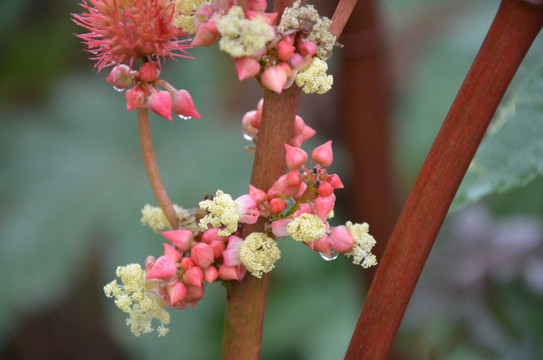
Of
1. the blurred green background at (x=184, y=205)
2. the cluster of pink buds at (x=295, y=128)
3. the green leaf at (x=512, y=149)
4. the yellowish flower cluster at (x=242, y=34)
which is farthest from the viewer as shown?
the blurred green background at (x=184, y=205)

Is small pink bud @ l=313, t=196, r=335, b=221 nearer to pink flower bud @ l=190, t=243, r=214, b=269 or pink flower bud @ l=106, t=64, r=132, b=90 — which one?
pink flower bud @ l=190, t=243, r=214, b=269

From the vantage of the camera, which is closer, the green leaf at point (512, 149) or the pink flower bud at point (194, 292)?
the pink flower bud at point (194, 292)

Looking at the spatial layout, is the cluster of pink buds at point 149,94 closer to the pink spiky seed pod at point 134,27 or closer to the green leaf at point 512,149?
the pink spiky seed pod at point 134,27

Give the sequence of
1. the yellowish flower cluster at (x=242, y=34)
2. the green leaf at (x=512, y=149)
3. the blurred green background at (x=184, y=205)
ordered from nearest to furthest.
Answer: the yellowish flower cluster at (x=242, y=34)
the green leaf at (x=512, y=149)
the blurred green background at (x=184, y=205)

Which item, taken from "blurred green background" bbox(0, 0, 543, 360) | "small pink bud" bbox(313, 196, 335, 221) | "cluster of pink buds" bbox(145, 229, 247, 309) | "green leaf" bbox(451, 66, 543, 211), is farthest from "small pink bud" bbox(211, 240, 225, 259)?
"blurred green background" bbox(0, 0, 543, 360)

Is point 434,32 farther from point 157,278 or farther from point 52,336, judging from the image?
point 157,278

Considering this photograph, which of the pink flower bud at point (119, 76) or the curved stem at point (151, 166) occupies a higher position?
the pink flower bud at point (119, 76)

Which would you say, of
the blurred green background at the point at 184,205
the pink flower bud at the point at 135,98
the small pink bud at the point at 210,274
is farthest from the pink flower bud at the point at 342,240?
the blurred green background at the point at 184,205
